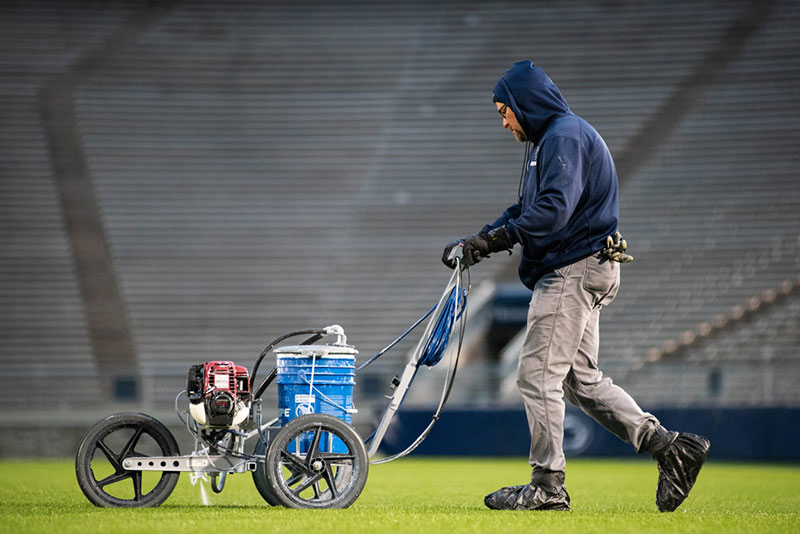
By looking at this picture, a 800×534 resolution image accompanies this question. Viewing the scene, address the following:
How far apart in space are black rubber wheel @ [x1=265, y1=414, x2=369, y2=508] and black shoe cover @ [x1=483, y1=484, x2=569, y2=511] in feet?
2.32

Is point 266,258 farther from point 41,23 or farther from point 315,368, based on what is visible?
point 315,368

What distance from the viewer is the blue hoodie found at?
17.3ft

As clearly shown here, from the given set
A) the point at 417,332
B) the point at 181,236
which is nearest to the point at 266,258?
the point at 181,236

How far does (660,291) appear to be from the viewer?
720 inches

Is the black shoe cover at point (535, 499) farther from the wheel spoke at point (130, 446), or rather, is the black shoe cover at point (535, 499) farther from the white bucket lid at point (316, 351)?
the wheel spoke at point (130, 446)

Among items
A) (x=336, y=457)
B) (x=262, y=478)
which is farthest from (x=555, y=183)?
(x=262, y=478)

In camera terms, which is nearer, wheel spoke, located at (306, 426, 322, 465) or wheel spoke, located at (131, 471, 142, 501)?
wheel spoke, located at (306, 426, 322, 465)

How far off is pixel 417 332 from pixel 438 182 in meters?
3.71

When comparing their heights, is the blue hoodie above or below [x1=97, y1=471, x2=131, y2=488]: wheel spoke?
above

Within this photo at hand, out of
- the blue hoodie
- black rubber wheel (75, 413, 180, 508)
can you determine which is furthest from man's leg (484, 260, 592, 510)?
black rubber wheel (75, 413, 180, 508)

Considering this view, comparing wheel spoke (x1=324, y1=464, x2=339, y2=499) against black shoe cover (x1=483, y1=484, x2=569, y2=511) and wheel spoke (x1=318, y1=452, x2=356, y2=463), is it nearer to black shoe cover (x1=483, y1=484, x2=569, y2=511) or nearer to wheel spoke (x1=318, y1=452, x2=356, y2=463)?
wheel spoke (x1=318, y1=452, x2=356, y2=463)

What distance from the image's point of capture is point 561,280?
5422mm

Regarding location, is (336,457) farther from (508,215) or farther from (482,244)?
(508,215)

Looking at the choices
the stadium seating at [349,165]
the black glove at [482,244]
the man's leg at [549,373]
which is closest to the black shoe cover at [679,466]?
the man's leg at [549,373]
